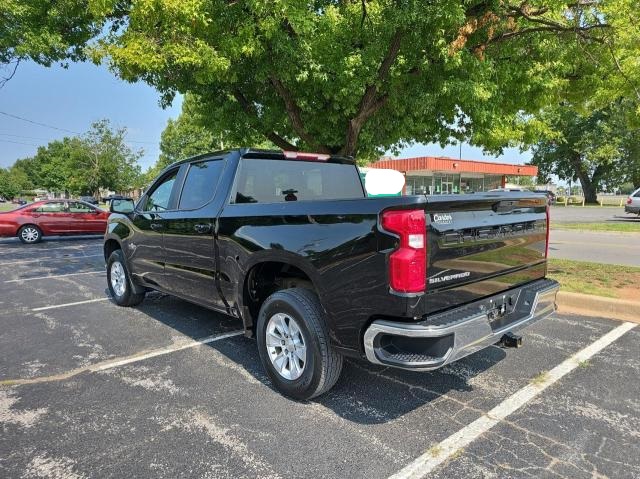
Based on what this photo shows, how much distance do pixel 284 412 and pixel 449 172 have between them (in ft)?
125

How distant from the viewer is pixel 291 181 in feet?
13.9

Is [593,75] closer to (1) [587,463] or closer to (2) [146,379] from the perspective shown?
(1) [587,463]

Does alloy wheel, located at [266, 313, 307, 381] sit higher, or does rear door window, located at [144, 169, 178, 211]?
rear door window, located at [144, 169, 178, 211]

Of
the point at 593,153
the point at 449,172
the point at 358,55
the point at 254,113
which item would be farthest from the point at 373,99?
the point at 593,153

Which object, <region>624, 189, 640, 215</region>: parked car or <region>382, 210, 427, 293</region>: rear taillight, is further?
<region>624, 189, 640, 215</region>: parked car

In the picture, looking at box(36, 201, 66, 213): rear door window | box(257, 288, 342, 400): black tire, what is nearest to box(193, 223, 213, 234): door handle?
box(257, 288, 342, 400): black tire

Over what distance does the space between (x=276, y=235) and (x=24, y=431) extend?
2128 mm

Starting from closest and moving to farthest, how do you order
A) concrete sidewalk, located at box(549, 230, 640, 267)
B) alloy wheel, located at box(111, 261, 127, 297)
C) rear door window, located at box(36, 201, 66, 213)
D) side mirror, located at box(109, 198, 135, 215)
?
side mirror, located at box(109, 198, 135, 215) → alloy wheel, located at box(111, 261, 127, 297) → concrete sidewalk, located at box(549, 230, 640, 267) → rear door window, located at box(36, 201, 66, 213)

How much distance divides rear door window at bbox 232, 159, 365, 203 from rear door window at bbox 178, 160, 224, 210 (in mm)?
340

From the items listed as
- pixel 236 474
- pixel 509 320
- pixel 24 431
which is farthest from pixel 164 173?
pixel 509 320

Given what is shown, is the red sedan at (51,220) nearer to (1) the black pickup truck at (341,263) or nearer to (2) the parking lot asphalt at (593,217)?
(1) the black pickup truck at (341,263)

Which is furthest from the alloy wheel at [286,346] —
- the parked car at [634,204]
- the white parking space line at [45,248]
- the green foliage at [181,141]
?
the green foliage at [181,141]

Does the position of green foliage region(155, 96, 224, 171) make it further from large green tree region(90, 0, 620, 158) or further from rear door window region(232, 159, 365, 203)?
rear door window region(232, 159, 365, 203)

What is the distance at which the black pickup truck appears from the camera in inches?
105
